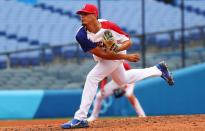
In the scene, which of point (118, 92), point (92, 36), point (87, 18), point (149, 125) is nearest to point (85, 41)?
point (92, 36)

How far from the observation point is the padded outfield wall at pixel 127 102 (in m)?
14.7

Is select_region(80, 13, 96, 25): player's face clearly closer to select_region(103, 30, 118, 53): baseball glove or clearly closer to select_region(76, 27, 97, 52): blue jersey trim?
select_region(76, 27, 97, 52): blue jersey trim

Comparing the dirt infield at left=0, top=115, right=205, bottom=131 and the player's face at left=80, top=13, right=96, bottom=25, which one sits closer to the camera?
the dirt infield at left=0, top=115, right=205, bottom=131

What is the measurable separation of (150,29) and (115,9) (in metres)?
1.27

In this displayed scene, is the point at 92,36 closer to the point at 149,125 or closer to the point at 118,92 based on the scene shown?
the point at 149,125

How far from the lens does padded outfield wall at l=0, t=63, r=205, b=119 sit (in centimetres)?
1470

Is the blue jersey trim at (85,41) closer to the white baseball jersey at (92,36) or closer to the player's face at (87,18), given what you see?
the white baseball jersey at (92,36)

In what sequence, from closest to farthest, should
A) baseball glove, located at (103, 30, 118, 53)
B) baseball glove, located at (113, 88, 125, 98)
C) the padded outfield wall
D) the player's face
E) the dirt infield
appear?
the dirt infield → the player's face → baseball glove, located at (103, 30, 118, 53) → baseball glove, located at (113, 88, 125, 98) → the padded outfield wall

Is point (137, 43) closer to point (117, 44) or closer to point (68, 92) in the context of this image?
point (68, 92)

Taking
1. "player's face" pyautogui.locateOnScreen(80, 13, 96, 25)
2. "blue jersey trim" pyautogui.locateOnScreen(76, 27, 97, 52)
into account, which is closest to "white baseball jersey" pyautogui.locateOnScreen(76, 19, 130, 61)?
"blue jersey trim" pyautogui.locateOnScreen(76, 27, 97, 52)

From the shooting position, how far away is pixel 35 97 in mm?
14766

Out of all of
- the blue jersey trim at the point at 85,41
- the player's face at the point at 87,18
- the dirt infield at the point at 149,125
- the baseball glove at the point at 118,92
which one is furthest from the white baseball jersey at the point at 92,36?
the baseball glove at the point at 118,92

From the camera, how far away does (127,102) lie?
49.8ft

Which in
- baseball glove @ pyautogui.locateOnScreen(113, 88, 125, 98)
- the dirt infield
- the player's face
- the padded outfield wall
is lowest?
the padded outfield wall
